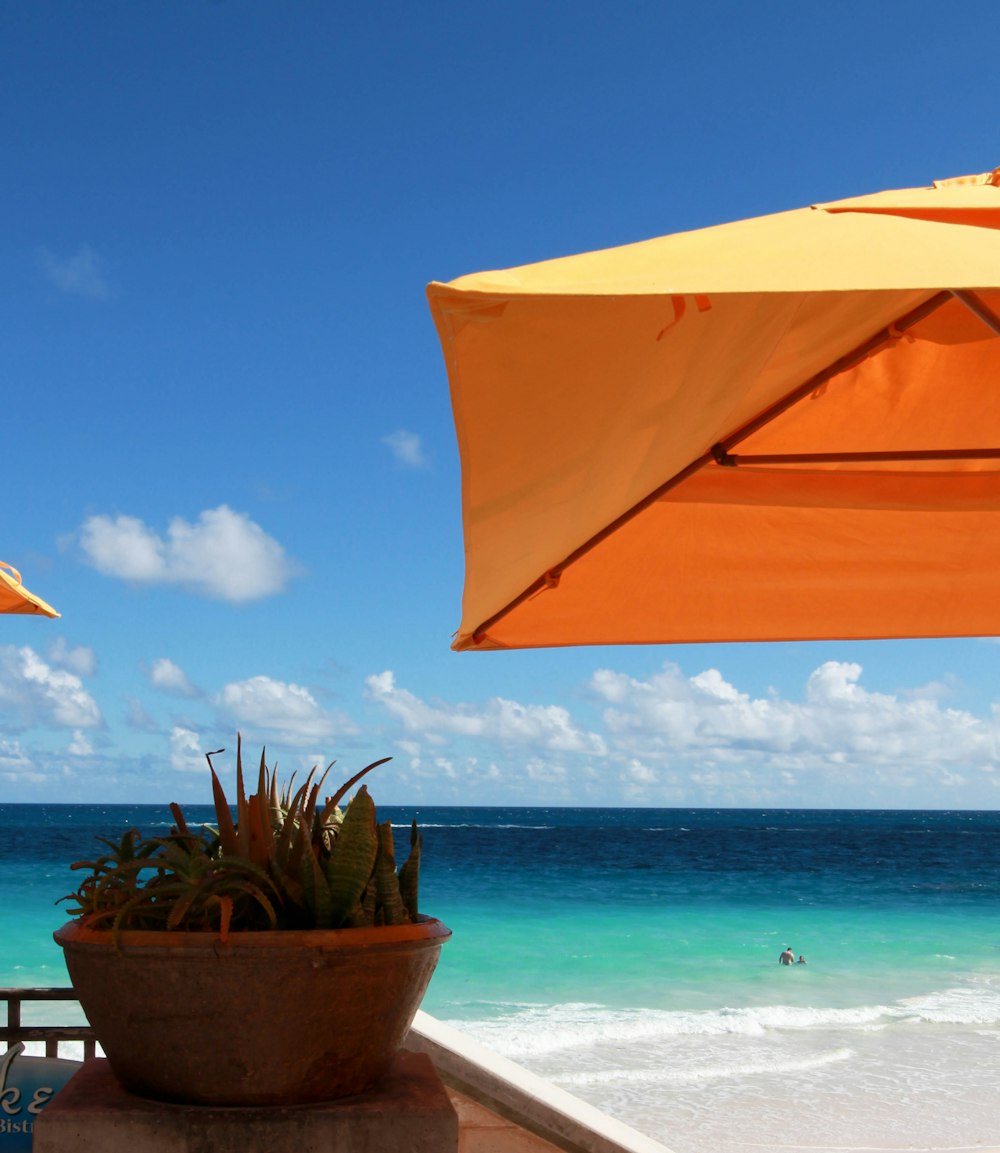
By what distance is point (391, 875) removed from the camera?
154cm

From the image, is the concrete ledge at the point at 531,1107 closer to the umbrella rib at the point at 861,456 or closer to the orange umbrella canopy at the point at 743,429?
the orange umbrella canopy at the point at 743,429

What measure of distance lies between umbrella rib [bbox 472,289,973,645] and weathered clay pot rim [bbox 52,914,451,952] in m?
0.87

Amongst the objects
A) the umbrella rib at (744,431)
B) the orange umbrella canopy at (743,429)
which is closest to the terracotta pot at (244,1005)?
the orange umbrella canopy at (743,429)

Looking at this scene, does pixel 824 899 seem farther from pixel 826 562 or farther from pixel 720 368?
pixel 720 368

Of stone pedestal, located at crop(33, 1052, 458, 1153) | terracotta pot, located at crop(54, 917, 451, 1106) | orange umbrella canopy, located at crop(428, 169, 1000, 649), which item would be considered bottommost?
stone pedestal, located at crop(33, 1052, 458, 1153)

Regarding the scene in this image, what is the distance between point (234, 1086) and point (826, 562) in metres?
2.18

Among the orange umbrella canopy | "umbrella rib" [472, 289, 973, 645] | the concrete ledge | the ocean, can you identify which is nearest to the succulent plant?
the orange umbrella canopy

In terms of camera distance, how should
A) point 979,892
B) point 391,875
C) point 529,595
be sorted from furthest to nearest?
1. point 979,892
2. point 529,595
3. point 391,875

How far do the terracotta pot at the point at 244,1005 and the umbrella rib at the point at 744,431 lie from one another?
36.5 inches

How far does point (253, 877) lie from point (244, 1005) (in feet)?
0.54

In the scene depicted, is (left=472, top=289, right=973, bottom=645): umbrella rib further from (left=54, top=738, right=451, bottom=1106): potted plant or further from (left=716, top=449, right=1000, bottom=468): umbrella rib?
(left=54, top=738, right=451, bottom=1106): potted plant

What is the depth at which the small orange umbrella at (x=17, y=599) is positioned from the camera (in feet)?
12.5

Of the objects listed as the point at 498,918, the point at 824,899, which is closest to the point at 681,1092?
the point at 498,918

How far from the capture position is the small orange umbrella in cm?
382
